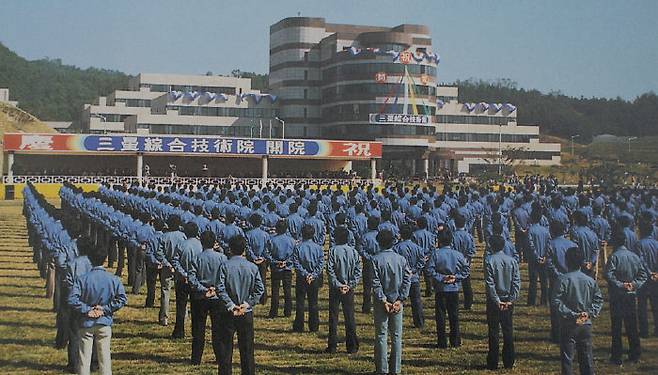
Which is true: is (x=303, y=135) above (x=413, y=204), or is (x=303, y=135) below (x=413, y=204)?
above

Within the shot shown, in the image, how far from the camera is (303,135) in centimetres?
8181

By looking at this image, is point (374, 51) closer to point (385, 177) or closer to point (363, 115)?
point (363, 115)

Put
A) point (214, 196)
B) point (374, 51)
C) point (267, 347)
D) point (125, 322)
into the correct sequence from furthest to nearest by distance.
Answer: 1. point (374, 51)
2. point (214, 196)
3. point (125, 322)
4. point (267, 347)

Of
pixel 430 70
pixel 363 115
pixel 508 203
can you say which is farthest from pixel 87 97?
pixel 508 203

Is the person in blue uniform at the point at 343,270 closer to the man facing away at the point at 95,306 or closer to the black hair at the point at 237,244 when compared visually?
the black hair at the point at 237,244

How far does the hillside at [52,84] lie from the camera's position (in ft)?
188

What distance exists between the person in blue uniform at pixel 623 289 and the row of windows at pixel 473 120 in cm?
7813

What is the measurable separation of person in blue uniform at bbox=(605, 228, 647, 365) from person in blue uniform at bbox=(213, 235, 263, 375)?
15.9ft

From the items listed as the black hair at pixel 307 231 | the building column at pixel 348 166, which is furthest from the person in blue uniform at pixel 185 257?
the building column at pixel 348 166

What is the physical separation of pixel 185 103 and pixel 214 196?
56.6 m

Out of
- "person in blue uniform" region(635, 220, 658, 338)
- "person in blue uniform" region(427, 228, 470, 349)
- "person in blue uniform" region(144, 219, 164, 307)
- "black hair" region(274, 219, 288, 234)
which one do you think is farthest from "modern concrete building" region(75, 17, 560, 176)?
"person in blue uniform" region(427, 228, 470, 349)

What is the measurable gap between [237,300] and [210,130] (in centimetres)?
7150

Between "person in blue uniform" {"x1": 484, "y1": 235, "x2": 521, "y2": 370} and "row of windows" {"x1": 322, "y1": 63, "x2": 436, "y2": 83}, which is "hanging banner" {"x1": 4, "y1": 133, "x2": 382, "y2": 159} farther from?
"person in blue uniform" {"x1": 484, "y1": 235, "x2": 521, "y2": 370}

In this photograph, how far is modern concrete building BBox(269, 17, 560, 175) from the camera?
72375 millimetres
